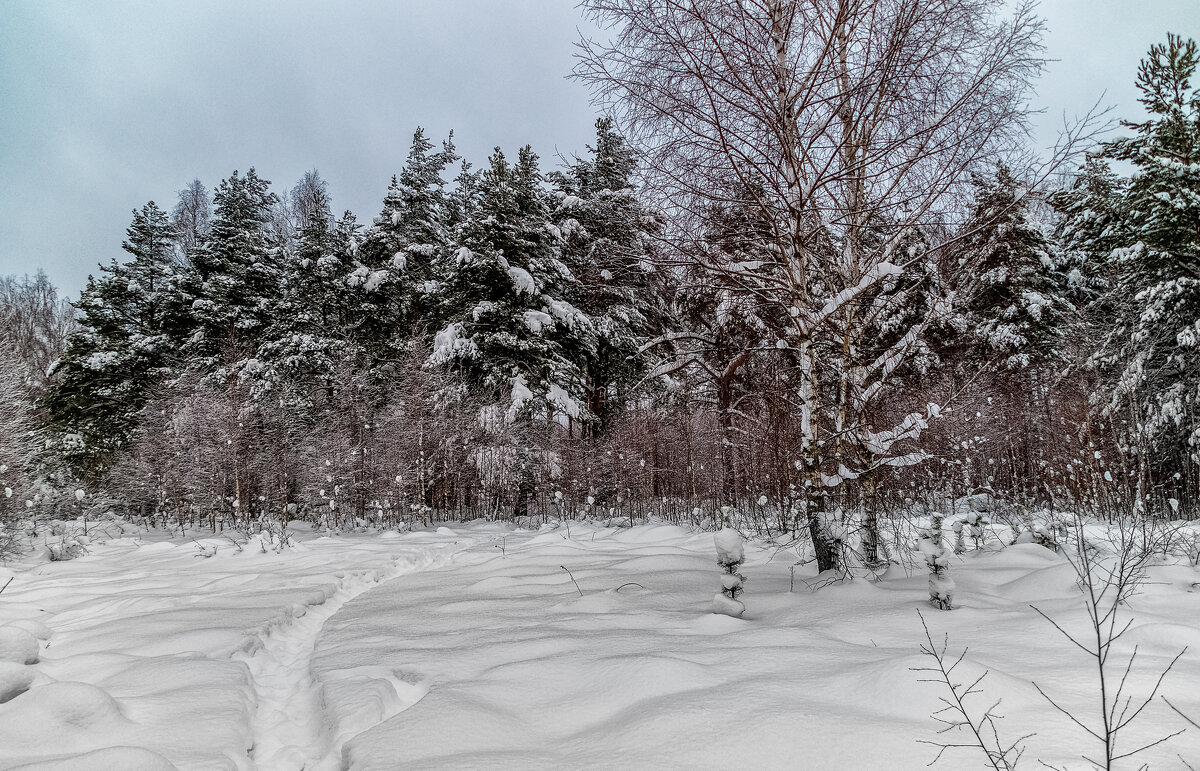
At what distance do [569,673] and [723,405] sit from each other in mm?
8938

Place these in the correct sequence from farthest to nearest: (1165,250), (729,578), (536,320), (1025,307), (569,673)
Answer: (1025,307), (536,320), (1165,250), (729,578), (569,673)

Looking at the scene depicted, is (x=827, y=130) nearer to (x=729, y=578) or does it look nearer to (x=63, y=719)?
(x=729, y=578)

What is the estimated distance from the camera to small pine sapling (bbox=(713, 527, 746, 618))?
11.1ft

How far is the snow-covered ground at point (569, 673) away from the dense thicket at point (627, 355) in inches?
51.1

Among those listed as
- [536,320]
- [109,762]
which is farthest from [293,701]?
[536,320]

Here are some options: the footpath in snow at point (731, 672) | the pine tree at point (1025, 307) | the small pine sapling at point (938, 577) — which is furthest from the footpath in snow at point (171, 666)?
the pine tree at point (1025, 307)

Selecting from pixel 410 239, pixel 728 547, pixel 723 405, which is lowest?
pixel 728 547

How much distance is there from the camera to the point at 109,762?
1.84m

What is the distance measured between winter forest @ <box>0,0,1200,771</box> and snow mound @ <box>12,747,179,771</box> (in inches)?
A: 1.1

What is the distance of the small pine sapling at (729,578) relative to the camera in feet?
11.1

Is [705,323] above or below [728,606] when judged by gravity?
above

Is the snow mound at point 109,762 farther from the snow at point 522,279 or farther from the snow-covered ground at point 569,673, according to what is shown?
the snow at point 522,279

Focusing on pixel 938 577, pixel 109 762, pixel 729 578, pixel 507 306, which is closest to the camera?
pixel 109 762

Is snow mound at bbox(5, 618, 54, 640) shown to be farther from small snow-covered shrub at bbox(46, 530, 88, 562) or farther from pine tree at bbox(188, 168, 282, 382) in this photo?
pine tree at bbox(188, 168, 282, 382)
